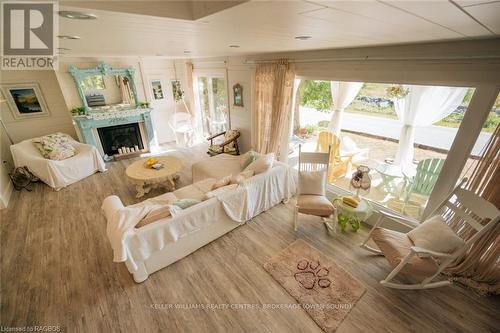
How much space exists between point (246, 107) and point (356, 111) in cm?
342

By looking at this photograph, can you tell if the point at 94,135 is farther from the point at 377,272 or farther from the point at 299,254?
the point at 377,272

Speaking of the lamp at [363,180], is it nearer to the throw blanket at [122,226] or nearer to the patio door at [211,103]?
the throw blanket at [122,226]

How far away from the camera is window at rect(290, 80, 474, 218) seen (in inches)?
105

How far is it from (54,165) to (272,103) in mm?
4148

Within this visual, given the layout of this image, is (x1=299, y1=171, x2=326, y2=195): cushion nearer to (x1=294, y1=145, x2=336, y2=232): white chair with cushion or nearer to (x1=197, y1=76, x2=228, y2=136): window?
(x1=294, y1=145, x2=336, y2=232): white chair with cushion

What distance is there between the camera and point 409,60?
201 centimetres

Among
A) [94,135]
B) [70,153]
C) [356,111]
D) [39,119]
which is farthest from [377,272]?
[39,119]

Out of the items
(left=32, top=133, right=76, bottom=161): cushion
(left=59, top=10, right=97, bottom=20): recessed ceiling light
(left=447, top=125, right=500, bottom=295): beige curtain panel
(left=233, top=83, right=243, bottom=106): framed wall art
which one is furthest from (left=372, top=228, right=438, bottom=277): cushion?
(left=32, top=133, right=76, bottom=161): cushion

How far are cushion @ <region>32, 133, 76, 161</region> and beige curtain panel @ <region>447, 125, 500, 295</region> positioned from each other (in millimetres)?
6131

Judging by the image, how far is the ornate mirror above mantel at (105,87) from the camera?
14.4 feet

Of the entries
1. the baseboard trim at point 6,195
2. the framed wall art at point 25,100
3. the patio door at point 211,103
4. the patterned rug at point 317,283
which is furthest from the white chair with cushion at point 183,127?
the patterned rug at point 317,283

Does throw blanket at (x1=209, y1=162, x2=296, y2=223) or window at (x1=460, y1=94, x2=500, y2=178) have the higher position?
window at (x1=460, y1=94, x2=500, y2=178)

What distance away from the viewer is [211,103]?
18.6 feet

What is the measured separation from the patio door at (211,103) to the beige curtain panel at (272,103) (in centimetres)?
139
